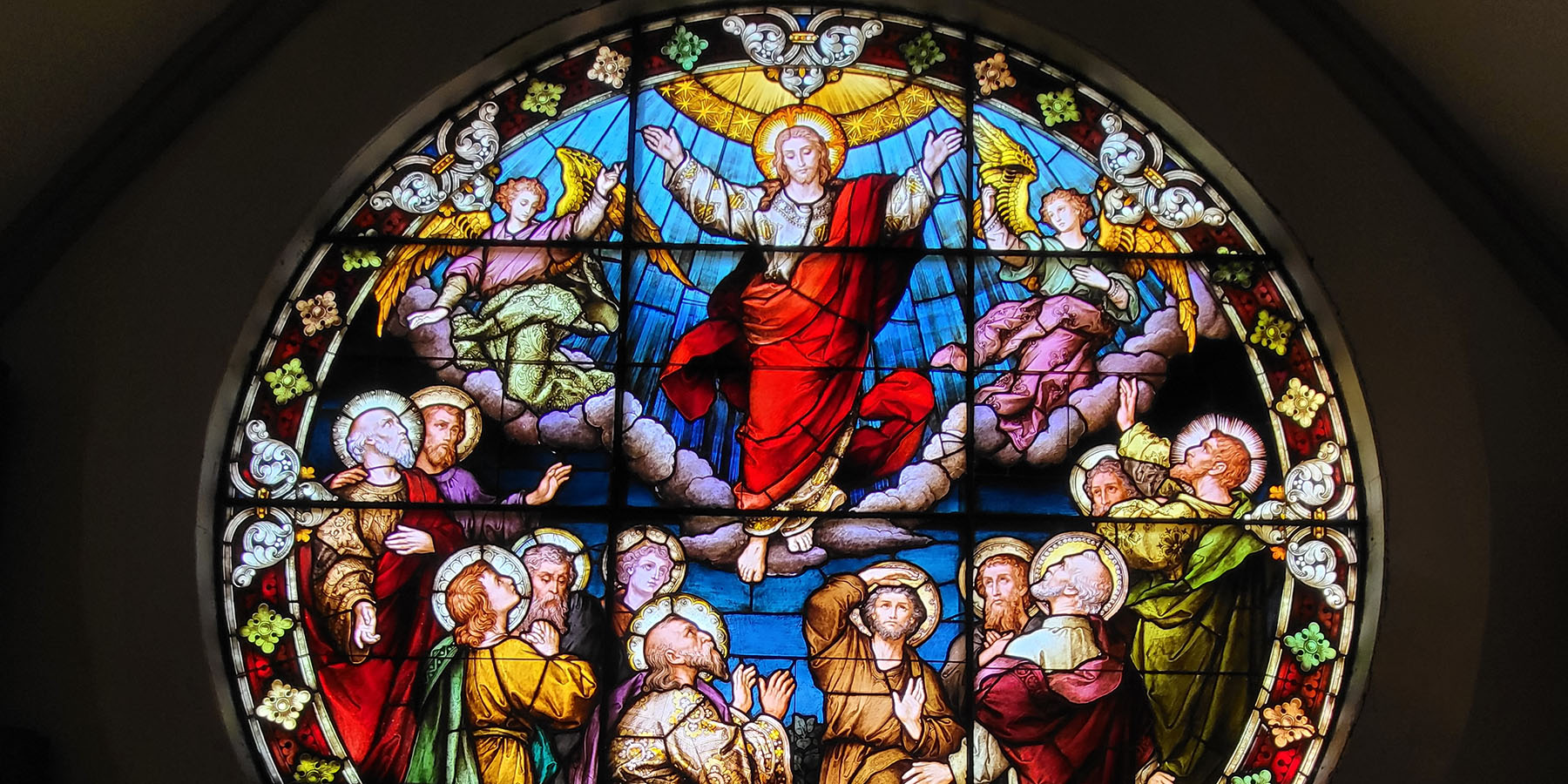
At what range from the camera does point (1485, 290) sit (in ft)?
29.8

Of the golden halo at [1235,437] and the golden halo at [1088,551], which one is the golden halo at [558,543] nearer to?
the golden halo at [1088,551]

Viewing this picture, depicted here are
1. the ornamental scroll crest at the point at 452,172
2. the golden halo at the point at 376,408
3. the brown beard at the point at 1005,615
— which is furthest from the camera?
the ornamental scroll crest at the point at 452,172

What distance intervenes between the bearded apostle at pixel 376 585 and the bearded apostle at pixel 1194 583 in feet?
9.76

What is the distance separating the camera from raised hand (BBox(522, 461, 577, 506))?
895 cm

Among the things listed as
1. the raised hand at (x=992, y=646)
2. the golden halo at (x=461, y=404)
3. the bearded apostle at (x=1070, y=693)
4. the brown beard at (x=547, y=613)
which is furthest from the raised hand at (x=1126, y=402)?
the golden halo at (x=461, y=404)

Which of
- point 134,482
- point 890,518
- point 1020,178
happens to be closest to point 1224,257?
point 1020,178

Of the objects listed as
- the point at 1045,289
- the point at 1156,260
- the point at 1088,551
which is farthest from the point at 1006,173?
the point at 1088,551

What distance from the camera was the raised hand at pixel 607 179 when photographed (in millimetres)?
9492

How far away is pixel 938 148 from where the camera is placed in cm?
958

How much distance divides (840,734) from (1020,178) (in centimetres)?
273

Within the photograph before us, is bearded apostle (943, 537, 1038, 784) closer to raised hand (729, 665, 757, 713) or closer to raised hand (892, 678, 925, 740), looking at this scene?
raised hand (892, 678, 925, 740)

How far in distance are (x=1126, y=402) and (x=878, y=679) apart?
1.68 metres

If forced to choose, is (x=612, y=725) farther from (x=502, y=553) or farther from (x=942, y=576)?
(x=942, y=576)

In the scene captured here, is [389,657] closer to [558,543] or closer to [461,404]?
[558,543]
